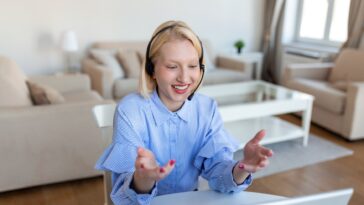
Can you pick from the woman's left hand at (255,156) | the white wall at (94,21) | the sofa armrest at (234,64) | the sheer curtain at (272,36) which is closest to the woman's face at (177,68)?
the woman's left hand at (255,156)

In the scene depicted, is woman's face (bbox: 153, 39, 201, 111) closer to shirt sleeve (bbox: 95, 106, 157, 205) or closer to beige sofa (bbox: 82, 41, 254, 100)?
shirt sleeve (bbox: 95, 106, 157, 205)

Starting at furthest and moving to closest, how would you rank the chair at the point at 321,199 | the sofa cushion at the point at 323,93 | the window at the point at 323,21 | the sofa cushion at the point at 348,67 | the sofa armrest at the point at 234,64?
the window at the point at 323,21
the sofa armrest at the point at 234,64
the sofa cushion at the point at 348,67
the sofa cushion at the point at 323,93
the chair at the point at 321,199

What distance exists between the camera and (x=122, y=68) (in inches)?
153

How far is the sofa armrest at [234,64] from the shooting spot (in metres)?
4.21

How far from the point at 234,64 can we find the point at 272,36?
115cm

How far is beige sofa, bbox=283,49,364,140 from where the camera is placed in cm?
305

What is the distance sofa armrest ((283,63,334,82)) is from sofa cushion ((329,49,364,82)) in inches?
3.0

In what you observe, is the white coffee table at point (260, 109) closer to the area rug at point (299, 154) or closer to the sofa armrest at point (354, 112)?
the area rug at point (299, 154)

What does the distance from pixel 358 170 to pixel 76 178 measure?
2.09 metres

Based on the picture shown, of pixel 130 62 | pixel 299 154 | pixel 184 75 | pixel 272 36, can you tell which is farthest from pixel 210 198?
pixel 272 36

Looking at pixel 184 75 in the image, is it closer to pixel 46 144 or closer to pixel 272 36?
pixel 46 144

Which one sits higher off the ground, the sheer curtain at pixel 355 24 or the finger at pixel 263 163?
the sheer curtain at pixel 355 24

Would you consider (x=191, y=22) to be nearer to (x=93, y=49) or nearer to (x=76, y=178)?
(x=93, y=49)

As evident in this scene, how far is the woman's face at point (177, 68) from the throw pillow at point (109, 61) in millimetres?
2755
